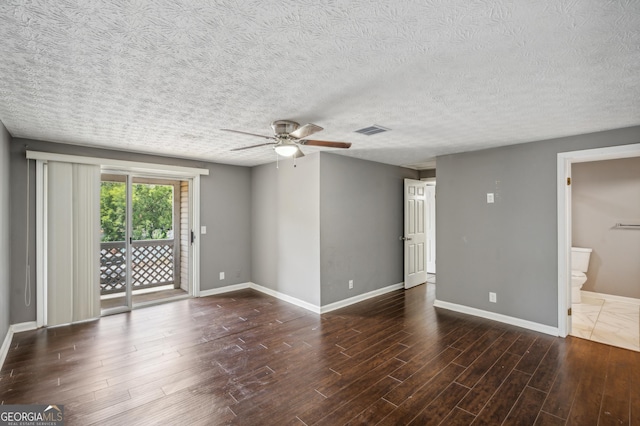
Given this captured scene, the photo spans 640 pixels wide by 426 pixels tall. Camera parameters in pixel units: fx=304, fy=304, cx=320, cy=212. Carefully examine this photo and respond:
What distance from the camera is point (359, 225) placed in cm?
494

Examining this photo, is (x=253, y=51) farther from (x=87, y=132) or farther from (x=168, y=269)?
(x=168, y=269)

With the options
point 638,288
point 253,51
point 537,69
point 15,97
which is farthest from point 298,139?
point 638,288

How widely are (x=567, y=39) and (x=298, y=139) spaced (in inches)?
80.2

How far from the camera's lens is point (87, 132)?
11.1ft

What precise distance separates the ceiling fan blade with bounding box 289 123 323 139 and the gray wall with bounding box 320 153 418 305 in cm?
158

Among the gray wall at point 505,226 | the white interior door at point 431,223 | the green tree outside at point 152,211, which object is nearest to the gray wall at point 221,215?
the green tree outside at point 152,211

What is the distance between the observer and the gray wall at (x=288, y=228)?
14.7 ft

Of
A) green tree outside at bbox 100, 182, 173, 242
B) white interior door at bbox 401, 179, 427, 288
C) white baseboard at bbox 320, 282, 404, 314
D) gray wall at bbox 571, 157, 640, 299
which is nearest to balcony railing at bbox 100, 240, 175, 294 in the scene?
green tree outside at bbox 100, 182, 173, 242

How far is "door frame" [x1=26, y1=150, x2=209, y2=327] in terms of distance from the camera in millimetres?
3727

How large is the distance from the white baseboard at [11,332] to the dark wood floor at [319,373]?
0.08 meters

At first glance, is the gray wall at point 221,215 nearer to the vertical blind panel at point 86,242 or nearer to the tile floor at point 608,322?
the vertical blind panel at point 86,242

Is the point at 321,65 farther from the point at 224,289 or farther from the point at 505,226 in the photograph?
the point at 224,289

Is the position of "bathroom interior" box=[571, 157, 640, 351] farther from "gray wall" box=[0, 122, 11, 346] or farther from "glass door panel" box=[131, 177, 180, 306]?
"gray wall" box=[0, 122, 11, 346]

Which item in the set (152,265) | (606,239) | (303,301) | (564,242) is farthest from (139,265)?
(606,239)
